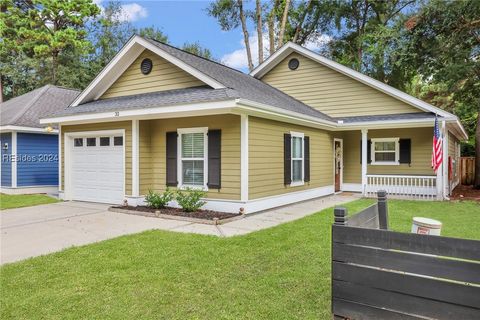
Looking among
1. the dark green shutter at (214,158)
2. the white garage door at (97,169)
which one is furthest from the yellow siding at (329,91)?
the white garage door at (97,169)

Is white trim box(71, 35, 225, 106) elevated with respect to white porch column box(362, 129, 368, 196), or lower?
elevated

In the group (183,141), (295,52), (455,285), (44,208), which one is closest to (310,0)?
(295,52)

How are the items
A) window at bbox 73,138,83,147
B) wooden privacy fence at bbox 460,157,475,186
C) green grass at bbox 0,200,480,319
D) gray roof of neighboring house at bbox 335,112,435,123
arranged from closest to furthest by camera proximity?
green grass at bbox 0,200,480,319 < window at bbox 73,138,83,147 < gray roof of neighboring house at bbox 335,112,435,123 < wooden privacy fence at bbox 460,157,475,186

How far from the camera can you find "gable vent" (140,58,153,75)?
34.1 feet

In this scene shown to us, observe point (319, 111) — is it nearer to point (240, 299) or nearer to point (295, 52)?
point (295, 52)

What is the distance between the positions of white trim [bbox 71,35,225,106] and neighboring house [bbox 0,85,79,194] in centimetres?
363

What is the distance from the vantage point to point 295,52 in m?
14.3

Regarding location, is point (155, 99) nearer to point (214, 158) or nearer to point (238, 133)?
point (214, 158)

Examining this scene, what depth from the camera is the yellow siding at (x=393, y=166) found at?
40.8ft

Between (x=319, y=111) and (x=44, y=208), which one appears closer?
(x=44, y=208)

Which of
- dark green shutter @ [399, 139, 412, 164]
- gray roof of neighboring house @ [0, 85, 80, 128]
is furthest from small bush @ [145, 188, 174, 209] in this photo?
dark green shutter @ [399, 139, 412, 164]

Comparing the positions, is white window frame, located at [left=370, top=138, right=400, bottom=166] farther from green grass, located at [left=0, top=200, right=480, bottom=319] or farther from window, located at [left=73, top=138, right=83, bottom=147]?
window, located at [left=73, top=138, right=83, bottom=147]

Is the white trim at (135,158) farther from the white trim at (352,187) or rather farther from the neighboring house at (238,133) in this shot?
the white trim at (352,187)

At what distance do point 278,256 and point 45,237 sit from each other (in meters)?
4.31
